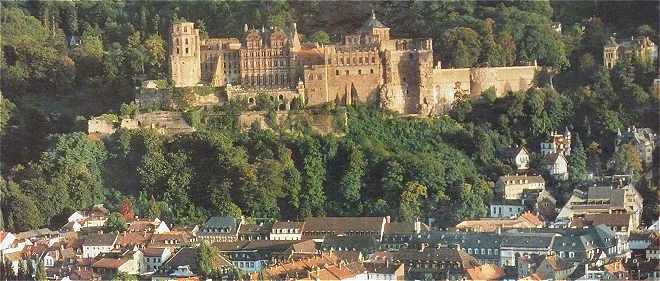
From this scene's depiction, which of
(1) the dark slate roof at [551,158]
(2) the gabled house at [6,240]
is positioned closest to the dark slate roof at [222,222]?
(2) the gabled house at [6,240]

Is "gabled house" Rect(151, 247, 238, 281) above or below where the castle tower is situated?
below

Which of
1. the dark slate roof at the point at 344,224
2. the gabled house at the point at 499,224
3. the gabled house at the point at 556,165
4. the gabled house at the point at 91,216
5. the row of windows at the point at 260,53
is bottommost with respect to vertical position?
the gabled house at the point at 499,224

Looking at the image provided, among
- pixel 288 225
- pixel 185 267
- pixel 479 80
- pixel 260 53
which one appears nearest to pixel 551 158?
pixel 479 80

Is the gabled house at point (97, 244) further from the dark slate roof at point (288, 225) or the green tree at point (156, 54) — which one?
the green tree at point (156, 54)

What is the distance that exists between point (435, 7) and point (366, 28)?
5.73 m

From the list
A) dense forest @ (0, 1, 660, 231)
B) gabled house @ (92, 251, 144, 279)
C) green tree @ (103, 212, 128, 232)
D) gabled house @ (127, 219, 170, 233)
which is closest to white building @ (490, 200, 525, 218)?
dense forest @ (0, 1, 660, 231)

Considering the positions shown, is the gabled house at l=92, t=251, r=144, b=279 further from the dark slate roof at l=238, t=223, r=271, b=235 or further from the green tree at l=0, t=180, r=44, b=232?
the green tree at l=0, t=180, r=44, b=232

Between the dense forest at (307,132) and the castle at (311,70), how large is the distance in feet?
2.75

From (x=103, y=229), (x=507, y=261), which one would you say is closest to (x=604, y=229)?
(x=507, y=261)

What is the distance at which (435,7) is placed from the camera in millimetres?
69688

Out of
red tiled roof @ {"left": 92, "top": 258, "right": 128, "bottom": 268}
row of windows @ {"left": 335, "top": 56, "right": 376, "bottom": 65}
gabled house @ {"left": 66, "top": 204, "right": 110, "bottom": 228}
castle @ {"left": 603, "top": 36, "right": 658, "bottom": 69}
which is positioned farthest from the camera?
castle @ {"left": 603, "top": 36, "right": 658, "bottom": 69}

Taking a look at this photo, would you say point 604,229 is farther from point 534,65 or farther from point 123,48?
point 123,48

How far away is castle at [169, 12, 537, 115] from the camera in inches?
2446

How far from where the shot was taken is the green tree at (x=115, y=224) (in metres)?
56.1
